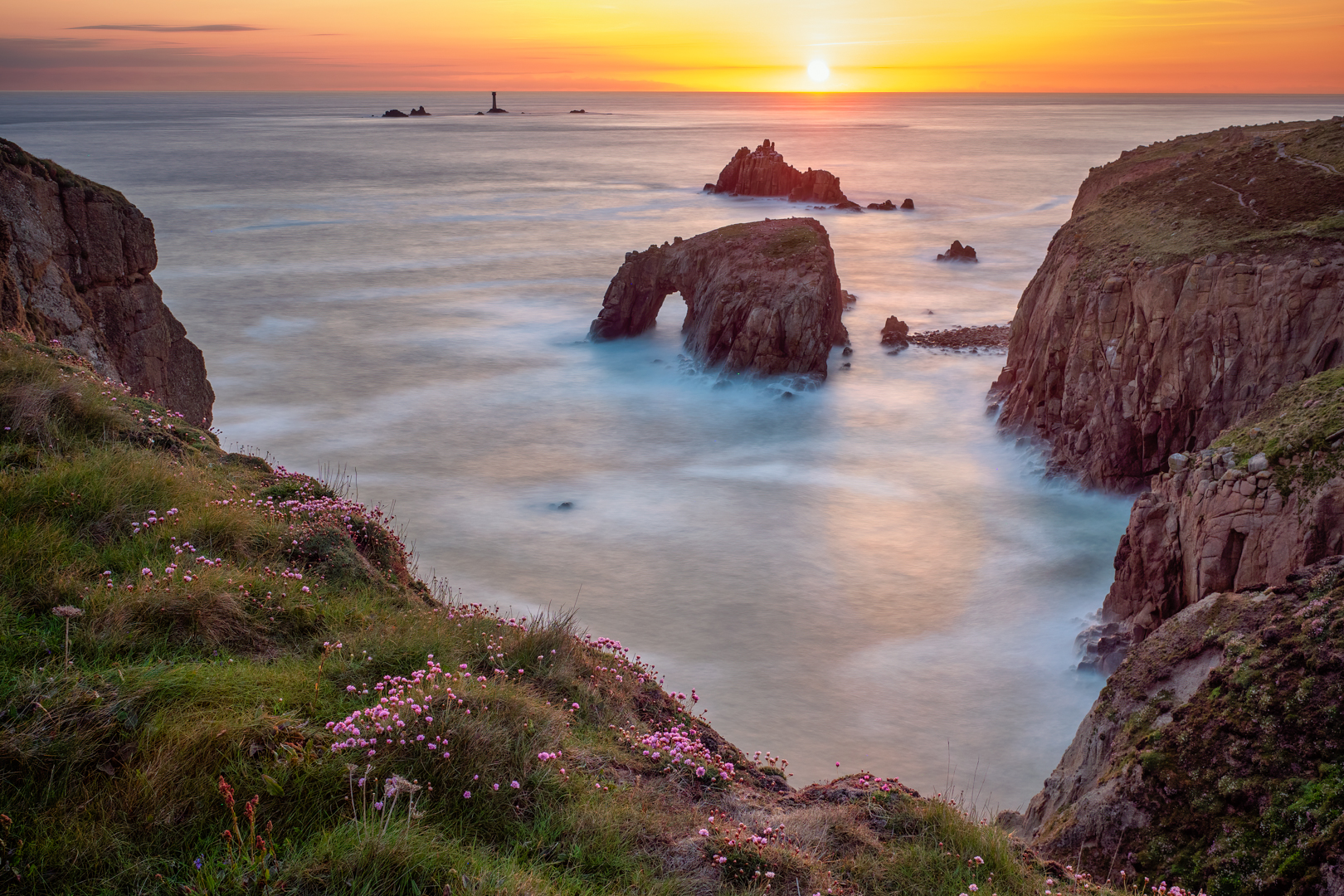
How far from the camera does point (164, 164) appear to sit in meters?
101

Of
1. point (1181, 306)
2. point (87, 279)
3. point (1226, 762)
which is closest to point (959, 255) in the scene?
point (1181, 306)

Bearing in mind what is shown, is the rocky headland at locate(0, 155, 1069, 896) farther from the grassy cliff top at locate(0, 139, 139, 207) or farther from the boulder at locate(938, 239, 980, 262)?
the boulder at locate(938, 239, 980, 262)

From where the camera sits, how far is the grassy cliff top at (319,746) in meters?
4.39

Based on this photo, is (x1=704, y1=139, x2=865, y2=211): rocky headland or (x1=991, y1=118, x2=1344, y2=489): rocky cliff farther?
(x1=704, y1=139, x2=865, y2=211): rocky headland

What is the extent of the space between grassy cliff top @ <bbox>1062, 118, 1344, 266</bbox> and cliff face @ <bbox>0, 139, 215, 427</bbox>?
20764mm

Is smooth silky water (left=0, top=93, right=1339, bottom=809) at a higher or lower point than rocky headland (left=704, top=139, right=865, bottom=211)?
lower

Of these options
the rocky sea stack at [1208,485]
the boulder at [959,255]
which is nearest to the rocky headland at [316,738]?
the rocky sea stack at [1208,485]

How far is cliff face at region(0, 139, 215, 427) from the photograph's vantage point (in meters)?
14.7

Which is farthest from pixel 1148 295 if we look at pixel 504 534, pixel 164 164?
pixel 164 164

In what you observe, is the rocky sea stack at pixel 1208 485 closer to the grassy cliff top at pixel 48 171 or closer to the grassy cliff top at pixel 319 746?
the grassy cliff top at pixel 319 746

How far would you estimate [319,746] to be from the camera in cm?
518

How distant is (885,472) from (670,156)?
111696mm

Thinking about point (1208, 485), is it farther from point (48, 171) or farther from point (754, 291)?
point (754, 291)

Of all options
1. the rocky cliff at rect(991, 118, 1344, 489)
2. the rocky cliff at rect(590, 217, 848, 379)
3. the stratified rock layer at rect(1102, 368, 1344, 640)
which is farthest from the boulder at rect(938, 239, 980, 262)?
the stratified rock layer at rect(1102, 368, 1344, 640)
